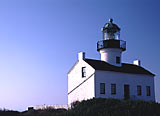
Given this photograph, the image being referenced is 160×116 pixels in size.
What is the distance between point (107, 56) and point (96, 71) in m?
4.08

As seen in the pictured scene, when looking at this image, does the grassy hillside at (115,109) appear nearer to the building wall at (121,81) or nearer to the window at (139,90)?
the building wall at (121,81)

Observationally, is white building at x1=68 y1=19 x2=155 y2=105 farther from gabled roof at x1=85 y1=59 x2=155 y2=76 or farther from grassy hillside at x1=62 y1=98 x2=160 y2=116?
grassy hillside at x1=62 y1=98 x2=160 y2=116

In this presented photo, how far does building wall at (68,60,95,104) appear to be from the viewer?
95.1 ft

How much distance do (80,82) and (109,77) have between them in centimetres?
326

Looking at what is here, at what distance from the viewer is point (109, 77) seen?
29625mm

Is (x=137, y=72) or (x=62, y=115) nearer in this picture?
(x=62, y=115)

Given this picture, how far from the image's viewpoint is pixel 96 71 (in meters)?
28.7

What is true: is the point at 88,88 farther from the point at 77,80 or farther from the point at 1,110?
the point at 1,110

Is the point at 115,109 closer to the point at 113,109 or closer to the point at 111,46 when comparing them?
the point at 113,109

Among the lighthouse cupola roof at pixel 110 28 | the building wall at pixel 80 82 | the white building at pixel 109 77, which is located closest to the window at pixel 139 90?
the white building at pixel 109 77

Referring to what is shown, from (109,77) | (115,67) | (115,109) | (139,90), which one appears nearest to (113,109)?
(115,109)

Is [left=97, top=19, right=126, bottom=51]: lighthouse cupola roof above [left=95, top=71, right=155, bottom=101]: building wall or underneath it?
above

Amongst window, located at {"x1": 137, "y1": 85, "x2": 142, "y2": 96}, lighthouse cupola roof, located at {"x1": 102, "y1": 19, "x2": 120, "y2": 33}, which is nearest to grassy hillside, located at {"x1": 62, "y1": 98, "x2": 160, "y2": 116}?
window, located at {"x1": 137, "y1": 85, "x2": 142, "y2": 96}

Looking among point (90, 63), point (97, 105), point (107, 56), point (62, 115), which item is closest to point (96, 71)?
point (90, 63)
